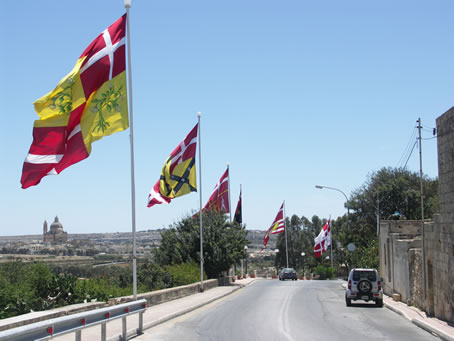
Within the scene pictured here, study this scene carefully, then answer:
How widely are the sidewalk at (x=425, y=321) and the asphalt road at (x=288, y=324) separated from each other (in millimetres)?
222

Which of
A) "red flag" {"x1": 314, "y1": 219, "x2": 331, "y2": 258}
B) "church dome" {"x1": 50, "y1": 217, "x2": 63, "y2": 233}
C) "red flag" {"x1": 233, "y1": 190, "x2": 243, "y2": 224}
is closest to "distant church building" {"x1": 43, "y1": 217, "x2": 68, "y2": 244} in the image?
"church dome" {"x1": 50, "y1": 217, "x2": 63, "y2": 233}

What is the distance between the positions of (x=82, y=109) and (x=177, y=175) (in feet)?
35.0

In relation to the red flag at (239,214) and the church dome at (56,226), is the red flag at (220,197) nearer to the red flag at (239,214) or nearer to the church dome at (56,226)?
the red flag at (239,214)

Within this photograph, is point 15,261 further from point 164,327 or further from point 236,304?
point 236,304

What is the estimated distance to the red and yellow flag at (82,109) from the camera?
42.1 feet

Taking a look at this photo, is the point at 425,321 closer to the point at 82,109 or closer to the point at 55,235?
the point at 82,109

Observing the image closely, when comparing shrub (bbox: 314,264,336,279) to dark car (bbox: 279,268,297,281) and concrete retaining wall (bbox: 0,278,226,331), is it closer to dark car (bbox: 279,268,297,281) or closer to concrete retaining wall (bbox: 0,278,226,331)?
dark car (bbox: 279,268,297,281)

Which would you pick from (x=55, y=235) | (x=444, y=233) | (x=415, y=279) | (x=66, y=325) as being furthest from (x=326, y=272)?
(x=55, y=235)

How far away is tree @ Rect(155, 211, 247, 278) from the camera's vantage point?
126ft

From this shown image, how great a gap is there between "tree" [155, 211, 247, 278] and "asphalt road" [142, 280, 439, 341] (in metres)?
13.5

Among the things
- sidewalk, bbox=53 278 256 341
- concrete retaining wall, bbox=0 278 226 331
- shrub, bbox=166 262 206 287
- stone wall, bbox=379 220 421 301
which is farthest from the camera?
shrub, bbox=166 262 206 287

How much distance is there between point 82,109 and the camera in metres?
13.9

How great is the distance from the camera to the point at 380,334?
15.6 m

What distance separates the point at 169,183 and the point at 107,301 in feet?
23.6
